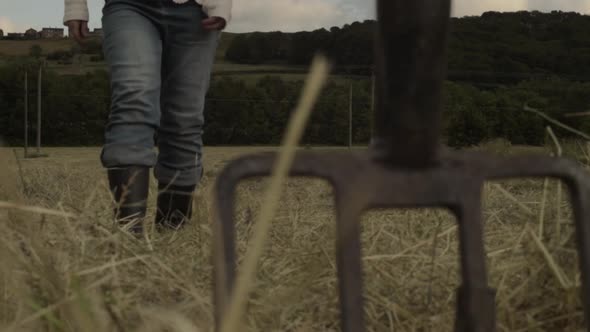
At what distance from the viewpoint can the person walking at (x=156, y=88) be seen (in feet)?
7.57

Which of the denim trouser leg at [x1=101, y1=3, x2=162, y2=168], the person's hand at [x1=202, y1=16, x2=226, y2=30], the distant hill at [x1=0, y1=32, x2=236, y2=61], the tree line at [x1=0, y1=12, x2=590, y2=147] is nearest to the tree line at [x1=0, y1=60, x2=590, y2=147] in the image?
the tree line at [x1=0, y1=12, x2=590, y2=147]

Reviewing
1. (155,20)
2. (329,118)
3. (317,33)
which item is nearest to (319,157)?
(155,20)

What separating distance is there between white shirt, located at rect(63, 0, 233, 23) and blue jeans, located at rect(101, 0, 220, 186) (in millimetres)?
69

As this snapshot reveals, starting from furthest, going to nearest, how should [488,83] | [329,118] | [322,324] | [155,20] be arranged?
[488,83]
[329,118]
[155,20]
[322,324]

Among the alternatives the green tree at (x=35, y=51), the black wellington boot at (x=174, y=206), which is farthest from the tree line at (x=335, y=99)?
the black wellington boot at (x=174, y=206)

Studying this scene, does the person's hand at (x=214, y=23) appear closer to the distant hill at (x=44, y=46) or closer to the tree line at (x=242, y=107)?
the tree line at (x=242, y=107)

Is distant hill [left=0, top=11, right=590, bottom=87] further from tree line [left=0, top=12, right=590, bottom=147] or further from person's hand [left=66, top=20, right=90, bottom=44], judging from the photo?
person's hand [left=66, top=20, right=90, bottom=44]

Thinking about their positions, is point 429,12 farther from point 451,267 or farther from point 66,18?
point 66,18

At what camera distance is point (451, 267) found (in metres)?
1.45

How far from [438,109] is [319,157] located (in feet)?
0.59

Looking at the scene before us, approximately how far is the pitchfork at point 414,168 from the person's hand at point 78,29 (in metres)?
1.77

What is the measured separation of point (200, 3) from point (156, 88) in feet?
1.01

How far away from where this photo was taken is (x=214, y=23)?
A: 2430 mm

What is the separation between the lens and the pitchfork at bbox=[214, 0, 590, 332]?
38.4 inches
